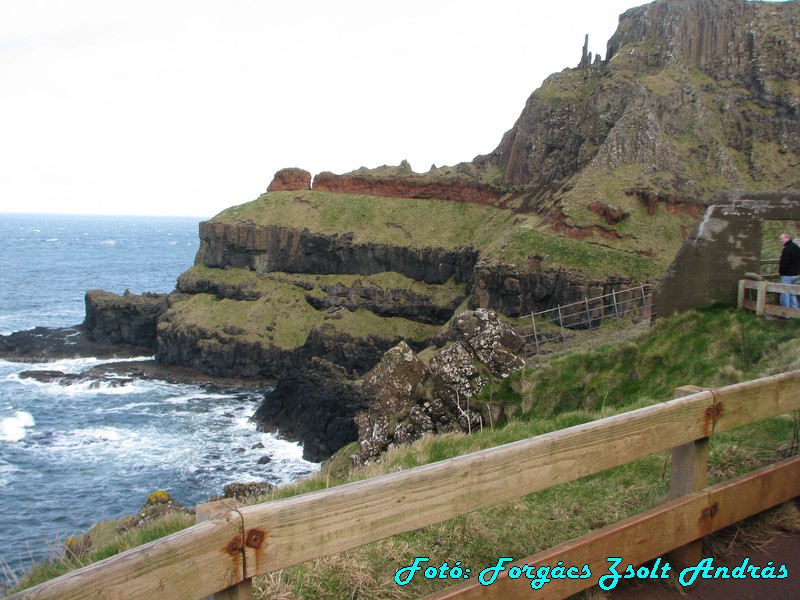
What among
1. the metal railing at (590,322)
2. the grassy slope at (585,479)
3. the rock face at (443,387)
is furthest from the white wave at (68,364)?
the grassy slope at (585,479)

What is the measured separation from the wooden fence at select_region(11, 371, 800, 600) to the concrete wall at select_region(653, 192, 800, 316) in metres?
9.98

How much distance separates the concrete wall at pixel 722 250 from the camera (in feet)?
46.7

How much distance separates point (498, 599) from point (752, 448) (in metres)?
3.78

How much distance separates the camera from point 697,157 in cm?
5988

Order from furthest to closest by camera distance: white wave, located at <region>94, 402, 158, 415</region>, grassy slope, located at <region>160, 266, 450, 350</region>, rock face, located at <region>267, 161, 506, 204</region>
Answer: rock face, located at <region>267, 161, 506, 204</region> → grassy slope, located at <region>160, 266, 450, 350</region> → white wave, located at <region>94, 402, 158, 415</region>

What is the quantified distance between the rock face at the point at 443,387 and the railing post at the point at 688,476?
8.61 meters

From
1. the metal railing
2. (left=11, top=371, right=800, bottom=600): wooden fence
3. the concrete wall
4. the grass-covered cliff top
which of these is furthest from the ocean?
the grass-covered cliff top

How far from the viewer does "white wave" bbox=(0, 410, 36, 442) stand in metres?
39.6

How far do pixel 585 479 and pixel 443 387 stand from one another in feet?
26.3

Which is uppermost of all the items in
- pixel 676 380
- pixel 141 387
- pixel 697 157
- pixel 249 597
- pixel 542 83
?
pixel 542 83

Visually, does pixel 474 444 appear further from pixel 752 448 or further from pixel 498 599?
pixel 498 599

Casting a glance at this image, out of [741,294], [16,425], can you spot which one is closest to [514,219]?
[16,425]

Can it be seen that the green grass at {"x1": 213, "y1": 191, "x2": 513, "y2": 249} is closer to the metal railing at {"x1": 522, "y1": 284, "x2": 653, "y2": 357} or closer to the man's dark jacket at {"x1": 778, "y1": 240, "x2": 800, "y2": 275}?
the metal railing at {"x1": 522, "y1": 284, "x2": 653, "y2": 357}

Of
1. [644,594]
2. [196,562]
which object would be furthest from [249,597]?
[644,594]
